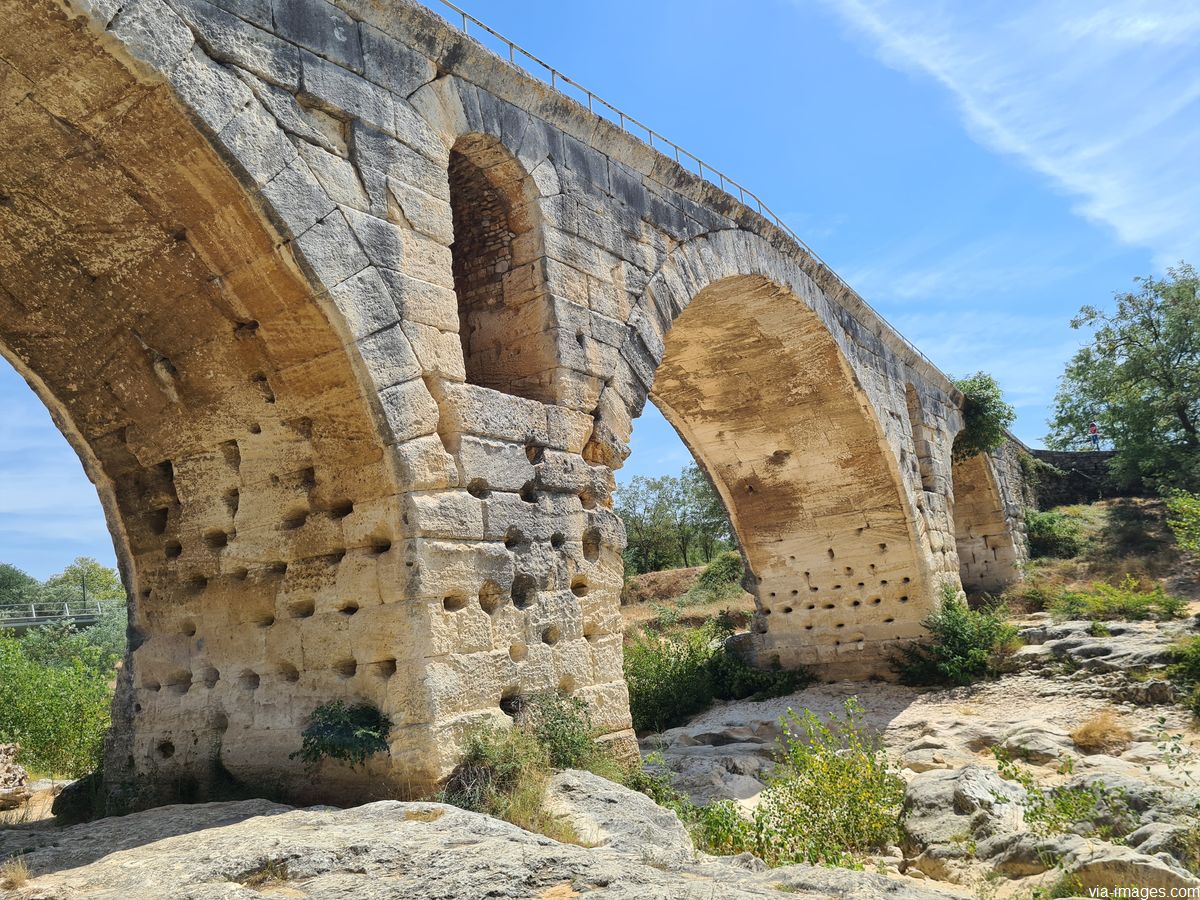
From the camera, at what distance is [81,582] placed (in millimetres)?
45281

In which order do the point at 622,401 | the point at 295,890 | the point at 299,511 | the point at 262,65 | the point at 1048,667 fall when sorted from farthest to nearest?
the point at 1048,667 → the point at 622,401 → the point at 299,511 → the point at 262,65 → the point at 295,890

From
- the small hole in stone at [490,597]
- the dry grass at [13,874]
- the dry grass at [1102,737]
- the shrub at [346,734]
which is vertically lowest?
the dry grass at [1102,737]

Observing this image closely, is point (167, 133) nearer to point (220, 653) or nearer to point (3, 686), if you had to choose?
point (220, 653)

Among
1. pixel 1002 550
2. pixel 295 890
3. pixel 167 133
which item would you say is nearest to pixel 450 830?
pixel 295 890

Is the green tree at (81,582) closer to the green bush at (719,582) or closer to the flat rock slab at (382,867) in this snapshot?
the green bush at (719,582)

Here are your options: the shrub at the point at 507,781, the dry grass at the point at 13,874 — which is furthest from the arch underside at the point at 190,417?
the dry grass at the point at 13,874

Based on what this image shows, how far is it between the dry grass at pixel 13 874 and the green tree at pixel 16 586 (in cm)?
4124

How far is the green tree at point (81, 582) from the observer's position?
43.2 m

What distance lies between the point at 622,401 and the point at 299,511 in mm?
2310

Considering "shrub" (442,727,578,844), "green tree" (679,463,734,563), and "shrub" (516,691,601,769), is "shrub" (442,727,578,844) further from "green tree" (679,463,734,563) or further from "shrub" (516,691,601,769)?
"green tree" (679,463,734,563)

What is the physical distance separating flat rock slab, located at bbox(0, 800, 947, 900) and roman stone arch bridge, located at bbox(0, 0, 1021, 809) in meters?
0.77

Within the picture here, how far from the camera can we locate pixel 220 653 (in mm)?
5227

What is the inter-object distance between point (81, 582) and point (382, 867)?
48689mm

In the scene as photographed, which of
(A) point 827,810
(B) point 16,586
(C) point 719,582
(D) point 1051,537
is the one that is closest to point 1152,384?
(D) point 1051,537
